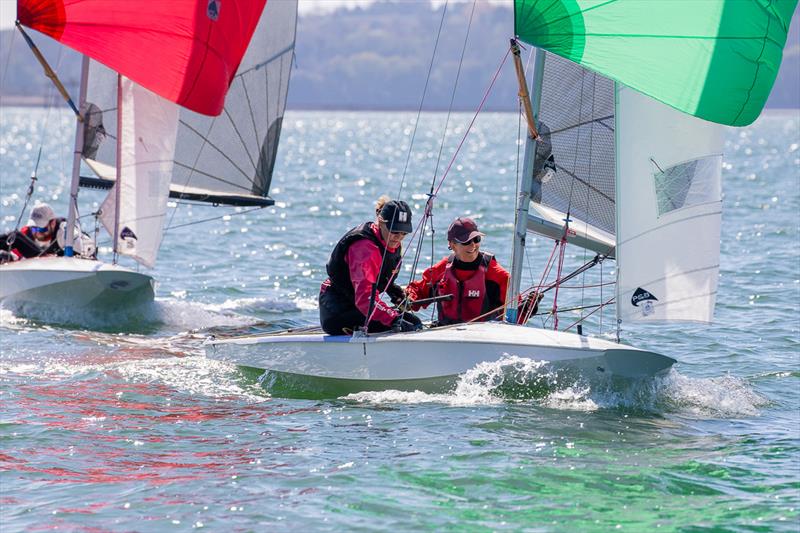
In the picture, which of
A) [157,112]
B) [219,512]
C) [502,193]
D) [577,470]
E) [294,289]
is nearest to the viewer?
[219,512]

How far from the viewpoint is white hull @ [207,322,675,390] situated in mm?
6961

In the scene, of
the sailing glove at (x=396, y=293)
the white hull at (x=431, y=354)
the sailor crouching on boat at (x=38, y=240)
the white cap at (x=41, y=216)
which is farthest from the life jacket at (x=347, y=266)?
the white cap at (x=41, y=216)

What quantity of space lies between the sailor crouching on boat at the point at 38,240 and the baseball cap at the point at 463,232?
205 inches

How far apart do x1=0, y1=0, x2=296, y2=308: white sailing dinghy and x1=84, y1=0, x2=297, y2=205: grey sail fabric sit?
21 mm

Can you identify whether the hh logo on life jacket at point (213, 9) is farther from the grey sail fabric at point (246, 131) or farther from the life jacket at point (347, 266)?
the life jacket at point (347, 266)

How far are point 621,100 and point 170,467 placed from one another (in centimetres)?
325

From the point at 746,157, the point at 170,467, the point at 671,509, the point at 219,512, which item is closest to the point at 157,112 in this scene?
the point at 170,467

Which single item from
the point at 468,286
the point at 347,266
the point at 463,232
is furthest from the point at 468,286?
the point at 347,266

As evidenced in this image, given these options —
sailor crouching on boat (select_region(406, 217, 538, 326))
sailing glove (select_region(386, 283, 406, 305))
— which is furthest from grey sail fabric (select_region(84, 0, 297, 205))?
sailor crouching on boat (select_region(406, 217, 538, 326))

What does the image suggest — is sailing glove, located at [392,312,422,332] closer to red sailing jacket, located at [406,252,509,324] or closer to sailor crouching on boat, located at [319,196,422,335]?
sailor crouching on boat, located at [319,196,422,335]

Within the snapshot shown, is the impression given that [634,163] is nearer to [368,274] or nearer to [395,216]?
[395,216]

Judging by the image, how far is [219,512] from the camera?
553cm

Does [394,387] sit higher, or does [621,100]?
[621,100]

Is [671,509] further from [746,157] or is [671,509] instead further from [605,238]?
[746,157]
